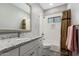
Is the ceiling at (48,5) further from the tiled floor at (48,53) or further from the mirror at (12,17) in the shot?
the tiled floor at (48,53)

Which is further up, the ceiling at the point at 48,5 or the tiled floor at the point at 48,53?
the ceiling at the point at 48,5

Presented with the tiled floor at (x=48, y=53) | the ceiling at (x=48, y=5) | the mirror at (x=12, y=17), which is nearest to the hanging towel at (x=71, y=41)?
the tiled floor at (x=48, y=53)

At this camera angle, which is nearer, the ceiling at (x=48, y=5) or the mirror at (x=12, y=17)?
the mirror at (x=12, y=17)

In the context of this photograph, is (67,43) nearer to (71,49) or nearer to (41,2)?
(71,49)

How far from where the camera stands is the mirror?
1.41 metres

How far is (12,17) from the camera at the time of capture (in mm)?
1605

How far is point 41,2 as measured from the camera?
64.4 inches

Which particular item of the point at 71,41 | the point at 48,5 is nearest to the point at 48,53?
the point at 71,41

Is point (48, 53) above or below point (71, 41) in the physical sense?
below

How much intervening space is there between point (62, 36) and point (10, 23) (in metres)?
0.84

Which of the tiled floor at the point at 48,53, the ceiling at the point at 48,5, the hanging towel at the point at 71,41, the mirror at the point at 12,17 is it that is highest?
the ceiling at the point at 48,5

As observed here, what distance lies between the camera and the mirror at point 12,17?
141 cm

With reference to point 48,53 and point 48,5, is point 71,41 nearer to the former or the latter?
point 48,53

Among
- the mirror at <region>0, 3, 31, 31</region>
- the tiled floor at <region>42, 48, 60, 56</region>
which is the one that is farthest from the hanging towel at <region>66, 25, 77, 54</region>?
the mirror at <region>0, 3, 31, 31</region>
